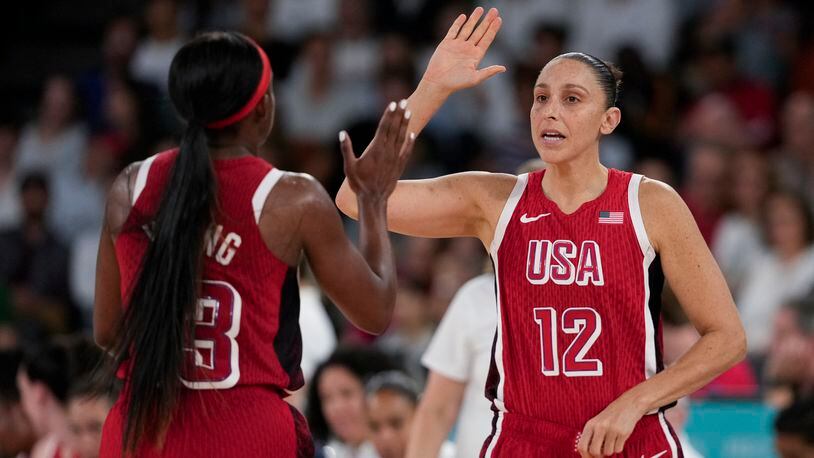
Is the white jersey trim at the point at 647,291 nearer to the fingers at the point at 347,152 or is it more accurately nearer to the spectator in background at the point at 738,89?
the fingers at the point at 347,152

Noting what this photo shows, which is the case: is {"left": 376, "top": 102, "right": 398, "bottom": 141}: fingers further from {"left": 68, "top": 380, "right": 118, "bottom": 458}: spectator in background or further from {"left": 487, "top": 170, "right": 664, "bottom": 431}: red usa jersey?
{"left": 68, "top": 380, "right": 118, "bottom": 458}: spectator in background

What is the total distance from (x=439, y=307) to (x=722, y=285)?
215 inches

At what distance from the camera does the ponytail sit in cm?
390

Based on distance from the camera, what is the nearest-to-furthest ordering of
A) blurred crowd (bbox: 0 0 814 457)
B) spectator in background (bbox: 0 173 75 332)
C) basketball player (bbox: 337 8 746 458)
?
basketball player (bbox: 337 8 746 458) → blurred crowd (bbox: 0 0 814 457) → spectator in background (bbox: 0 173 75 332)

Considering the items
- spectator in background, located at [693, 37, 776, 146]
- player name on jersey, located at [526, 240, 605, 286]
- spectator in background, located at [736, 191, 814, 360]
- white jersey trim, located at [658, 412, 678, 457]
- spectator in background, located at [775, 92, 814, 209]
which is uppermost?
spectator in background, located at [693, 37, 776, 146]

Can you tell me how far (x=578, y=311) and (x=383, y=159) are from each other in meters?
0.82

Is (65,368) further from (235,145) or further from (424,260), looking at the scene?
(424,260)

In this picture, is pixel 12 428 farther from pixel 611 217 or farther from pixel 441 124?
pixel 441 124

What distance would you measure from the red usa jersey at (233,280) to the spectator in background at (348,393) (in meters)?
3.20

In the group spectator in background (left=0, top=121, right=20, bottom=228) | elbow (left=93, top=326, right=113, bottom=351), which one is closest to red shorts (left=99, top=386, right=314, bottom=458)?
elbow (left=93, top=326, right=113, bottom=351)

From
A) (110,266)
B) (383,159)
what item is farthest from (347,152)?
(110,266)

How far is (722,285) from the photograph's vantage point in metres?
4.46

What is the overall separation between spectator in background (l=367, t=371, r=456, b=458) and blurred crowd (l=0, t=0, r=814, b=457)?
73.0 inches

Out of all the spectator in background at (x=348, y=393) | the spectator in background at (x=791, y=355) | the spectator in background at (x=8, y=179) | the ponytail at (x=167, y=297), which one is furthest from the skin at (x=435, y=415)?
the spectator in background at (x=8, y=179)
